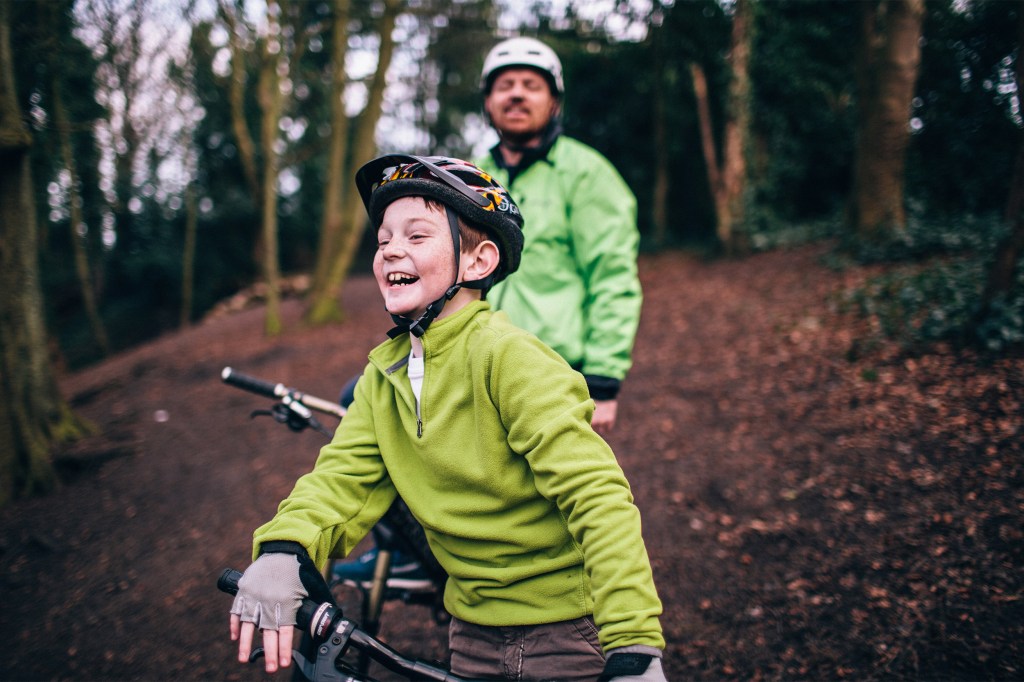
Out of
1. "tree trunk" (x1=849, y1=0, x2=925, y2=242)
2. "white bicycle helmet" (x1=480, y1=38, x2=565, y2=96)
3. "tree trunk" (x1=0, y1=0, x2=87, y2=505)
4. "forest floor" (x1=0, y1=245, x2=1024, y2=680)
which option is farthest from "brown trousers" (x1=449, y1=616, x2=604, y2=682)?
"tree trunk" (x1=849, y1=0, x2=925, y2=242)

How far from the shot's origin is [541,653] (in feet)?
5.34

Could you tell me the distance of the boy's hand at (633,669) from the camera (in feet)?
3.91

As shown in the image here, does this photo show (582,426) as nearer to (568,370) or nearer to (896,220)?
(568,370)

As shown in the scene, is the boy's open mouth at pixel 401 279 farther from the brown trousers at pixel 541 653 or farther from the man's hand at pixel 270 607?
the brown trousers at pixel 541 653

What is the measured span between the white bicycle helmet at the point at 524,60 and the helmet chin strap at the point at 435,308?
1.22m

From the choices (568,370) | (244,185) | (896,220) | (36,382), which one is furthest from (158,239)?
(568,370)

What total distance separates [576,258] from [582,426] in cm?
132

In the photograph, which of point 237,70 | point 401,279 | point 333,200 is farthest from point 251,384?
point 237,70

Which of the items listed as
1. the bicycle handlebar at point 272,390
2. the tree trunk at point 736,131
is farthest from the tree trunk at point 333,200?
the bicycle handlebar at point 272,390

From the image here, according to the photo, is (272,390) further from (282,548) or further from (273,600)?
(273,600)

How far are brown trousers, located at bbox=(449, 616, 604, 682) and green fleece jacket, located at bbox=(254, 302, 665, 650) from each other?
5 centimetres

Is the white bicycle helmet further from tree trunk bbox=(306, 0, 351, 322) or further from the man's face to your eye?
tree trunk bbox=(306, 0, 351, 322)

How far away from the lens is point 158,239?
20.2 m

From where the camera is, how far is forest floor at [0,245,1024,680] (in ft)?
10.2
